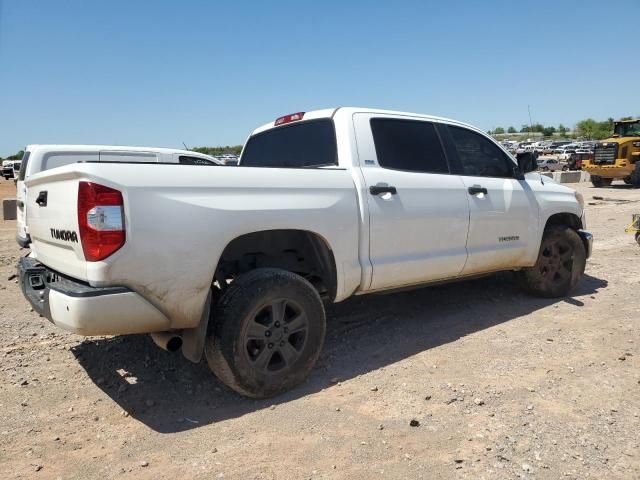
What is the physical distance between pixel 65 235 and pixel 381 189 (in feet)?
7.11

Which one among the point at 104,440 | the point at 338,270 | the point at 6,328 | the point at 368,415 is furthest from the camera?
the point at 6,328

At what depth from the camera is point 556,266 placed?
5.52m

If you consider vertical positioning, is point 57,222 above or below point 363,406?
above

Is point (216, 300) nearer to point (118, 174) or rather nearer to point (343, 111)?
point (118, 174)

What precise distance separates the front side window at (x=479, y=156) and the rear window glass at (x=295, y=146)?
4.49 ft

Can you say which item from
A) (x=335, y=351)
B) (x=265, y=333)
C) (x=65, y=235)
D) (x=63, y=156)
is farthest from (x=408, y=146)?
(x=63, y=156)

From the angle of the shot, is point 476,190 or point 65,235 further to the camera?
point 476,190

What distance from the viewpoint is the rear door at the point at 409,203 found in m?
3.85

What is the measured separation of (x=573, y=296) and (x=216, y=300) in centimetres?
424

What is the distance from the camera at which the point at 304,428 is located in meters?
3.01

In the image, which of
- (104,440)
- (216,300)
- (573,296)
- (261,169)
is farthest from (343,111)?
(573,296)

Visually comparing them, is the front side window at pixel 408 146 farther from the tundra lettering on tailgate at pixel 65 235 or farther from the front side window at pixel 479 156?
the tundra lettering on tailgate at pixel 65 235

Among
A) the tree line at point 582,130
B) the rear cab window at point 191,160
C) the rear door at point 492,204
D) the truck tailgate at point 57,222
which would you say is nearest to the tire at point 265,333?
the truck tailgate at point 57,222

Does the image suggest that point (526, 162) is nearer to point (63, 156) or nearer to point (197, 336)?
point (197, 336)
